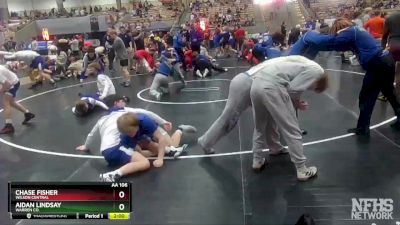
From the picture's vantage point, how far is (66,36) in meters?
30.0

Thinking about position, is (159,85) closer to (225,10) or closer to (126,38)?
(126,38)

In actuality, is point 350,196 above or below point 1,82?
below

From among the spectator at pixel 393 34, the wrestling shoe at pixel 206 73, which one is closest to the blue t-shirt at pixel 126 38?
the wrestling shoe at pixel 206 73

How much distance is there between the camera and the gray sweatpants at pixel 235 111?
4562 mm

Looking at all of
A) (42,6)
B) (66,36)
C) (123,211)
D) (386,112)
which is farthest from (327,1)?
(123,211)

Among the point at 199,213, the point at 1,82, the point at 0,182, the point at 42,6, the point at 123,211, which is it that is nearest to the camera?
the point at 123,211

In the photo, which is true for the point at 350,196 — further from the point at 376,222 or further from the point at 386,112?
the point at 386,112

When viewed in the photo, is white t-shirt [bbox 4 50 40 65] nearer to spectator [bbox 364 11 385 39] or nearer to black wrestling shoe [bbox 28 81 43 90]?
black wrestling shoe [bbox 28 81 43 90]

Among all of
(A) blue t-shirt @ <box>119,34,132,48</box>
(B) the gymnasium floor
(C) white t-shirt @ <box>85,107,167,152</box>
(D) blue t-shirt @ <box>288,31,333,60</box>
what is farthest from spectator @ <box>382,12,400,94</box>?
(A) blue t-shirt @ <box>119,34,132,48</box>

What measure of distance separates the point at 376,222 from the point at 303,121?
3514mm

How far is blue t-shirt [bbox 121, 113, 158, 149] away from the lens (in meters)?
4.89

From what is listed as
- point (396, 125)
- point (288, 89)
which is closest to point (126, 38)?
point (396, 125)

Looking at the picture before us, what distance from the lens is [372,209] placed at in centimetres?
344
